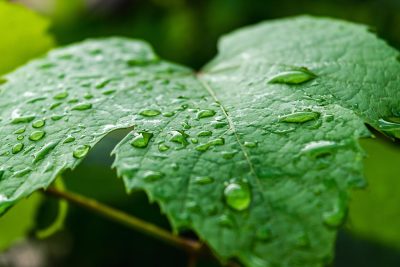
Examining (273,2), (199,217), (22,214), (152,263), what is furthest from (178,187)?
(273,2)

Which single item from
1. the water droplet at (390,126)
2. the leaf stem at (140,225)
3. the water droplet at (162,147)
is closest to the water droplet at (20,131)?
the water droplet at (162,147)

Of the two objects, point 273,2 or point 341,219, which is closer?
point 341,219

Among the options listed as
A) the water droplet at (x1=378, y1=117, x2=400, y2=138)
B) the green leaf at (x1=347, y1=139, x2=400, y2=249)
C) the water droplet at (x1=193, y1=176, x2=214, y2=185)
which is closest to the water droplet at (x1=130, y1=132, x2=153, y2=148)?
the water droplet at (x1=193, y1=176, x2=214, y2=185)

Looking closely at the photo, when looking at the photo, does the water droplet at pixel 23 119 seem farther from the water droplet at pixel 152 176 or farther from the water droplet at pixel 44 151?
the water droplet at pixel 152 176

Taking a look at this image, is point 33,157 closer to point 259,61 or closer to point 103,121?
point 103,121

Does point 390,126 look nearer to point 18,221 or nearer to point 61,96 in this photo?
point 61,96

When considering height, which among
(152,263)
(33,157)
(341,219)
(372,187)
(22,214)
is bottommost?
(152,263)

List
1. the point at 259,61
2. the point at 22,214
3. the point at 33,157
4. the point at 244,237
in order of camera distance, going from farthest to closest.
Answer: the point at 22,214
the point at 259,61
the point at 33,157
the point at 244,237

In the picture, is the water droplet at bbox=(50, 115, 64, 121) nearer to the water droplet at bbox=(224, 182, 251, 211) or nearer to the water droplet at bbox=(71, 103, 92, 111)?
the water droplet at bbox=(71, 103, 92, 111)
